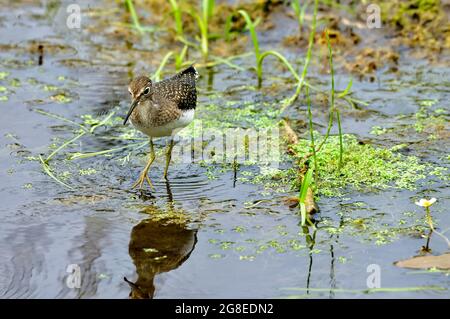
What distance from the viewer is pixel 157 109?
23.8ft

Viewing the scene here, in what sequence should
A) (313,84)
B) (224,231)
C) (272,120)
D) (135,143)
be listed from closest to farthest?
(224,231), (135,143), (272,120), (313,84)

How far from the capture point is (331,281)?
18.6 feet

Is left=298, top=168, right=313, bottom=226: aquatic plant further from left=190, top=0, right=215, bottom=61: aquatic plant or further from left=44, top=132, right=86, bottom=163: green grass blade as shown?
left=190, top=0, right=215, bottom=61: aquatic plant

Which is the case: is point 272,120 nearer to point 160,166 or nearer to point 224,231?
point 160,166

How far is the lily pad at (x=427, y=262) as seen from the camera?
5.77 m

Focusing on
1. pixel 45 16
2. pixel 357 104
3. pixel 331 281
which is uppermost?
pixel 45 16

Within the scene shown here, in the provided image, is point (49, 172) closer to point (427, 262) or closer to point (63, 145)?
point (63, 145)

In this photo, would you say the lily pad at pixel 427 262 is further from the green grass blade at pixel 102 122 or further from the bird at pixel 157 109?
the green grass blade at pixel 102 122

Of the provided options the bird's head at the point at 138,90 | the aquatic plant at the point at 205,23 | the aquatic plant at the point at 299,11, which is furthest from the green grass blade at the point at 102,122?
the aquatic plant at the point at 299,11

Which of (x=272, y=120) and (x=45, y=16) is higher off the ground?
(x=45, y=16)

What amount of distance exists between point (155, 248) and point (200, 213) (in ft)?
2.39

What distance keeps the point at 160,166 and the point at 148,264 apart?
81.9 inches

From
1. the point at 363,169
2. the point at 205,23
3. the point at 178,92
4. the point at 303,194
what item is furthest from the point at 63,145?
the point at 205,23

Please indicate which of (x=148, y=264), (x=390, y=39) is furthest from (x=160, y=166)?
(x=390, y=39)
